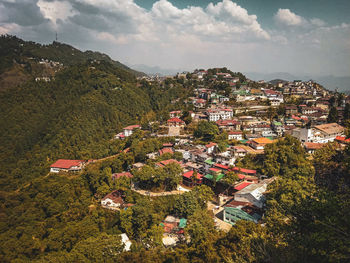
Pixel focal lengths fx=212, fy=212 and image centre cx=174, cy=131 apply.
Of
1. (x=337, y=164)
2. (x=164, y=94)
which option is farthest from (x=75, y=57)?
(x=337, y=164)

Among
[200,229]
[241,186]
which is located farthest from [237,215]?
[200,229]

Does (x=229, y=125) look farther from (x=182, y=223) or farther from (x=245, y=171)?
(x=182, y=223)

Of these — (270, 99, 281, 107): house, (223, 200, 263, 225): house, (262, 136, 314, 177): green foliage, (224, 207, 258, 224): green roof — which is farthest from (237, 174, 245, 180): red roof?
(270, 99, 281, 107): house

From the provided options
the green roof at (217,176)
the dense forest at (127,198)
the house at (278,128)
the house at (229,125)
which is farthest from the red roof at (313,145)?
the green roof at (217,176)

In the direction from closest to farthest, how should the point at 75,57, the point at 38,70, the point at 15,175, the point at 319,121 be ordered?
the point at 319,121
the point at 15,175
the point at 38,70
the point at 75,57

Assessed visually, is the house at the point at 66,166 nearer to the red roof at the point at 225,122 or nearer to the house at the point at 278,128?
the red roof at the point at 225,122

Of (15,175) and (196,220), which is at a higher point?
(196,220)

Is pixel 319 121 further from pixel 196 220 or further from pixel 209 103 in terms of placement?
pixel 196 220
